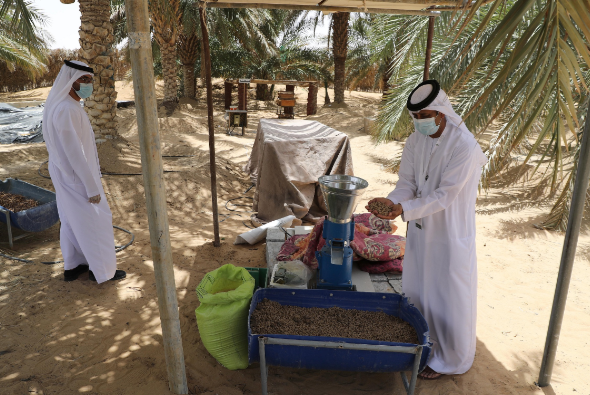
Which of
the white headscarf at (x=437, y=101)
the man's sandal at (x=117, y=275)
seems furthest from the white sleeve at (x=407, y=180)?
the man's sandal at (x=117, y=275)

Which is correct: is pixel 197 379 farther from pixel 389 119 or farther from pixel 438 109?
pixel 389 119

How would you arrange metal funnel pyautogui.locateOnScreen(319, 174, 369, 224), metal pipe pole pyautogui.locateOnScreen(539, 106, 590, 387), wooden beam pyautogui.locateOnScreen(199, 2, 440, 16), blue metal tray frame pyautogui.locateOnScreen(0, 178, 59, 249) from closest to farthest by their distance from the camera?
metal pipe pole pyautogui.locateOnScreen(539, 106, 590, 387) < metal funnel pyautogui.locateOnScreen(319, 174, 369, 224) < wooden beam pyautogui.locateOnScreen(199, 2, 440, 16) < blue metal tray frame pyautogui.locateOnScreen(0, 178, 59, 249)

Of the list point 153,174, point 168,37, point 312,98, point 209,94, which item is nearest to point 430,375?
point 153,174

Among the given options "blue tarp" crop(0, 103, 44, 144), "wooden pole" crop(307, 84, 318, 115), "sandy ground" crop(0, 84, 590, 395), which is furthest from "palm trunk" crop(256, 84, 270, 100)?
"sandy ground" crop(0, 84, 590, 395)

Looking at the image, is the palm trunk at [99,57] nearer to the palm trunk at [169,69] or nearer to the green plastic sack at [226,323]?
the green plastic sack at [226,323]

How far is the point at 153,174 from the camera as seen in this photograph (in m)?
2.49

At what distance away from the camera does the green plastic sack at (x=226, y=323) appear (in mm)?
3039

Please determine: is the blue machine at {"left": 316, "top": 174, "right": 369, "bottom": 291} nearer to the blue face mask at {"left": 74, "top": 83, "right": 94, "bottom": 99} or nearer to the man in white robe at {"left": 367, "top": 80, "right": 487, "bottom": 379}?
the man in white robe at {"left": 367, "top": 80, "right": 487, "bottom": 379}

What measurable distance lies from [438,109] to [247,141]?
10.2 meters

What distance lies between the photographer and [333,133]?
7.19 m

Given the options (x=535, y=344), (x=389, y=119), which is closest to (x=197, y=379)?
(x=535, y=344)

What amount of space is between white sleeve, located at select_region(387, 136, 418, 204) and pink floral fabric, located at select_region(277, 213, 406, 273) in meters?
0.86

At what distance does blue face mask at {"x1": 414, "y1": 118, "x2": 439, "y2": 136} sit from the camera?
121 inches

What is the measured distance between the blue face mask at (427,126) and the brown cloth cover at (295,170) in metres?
3.49
